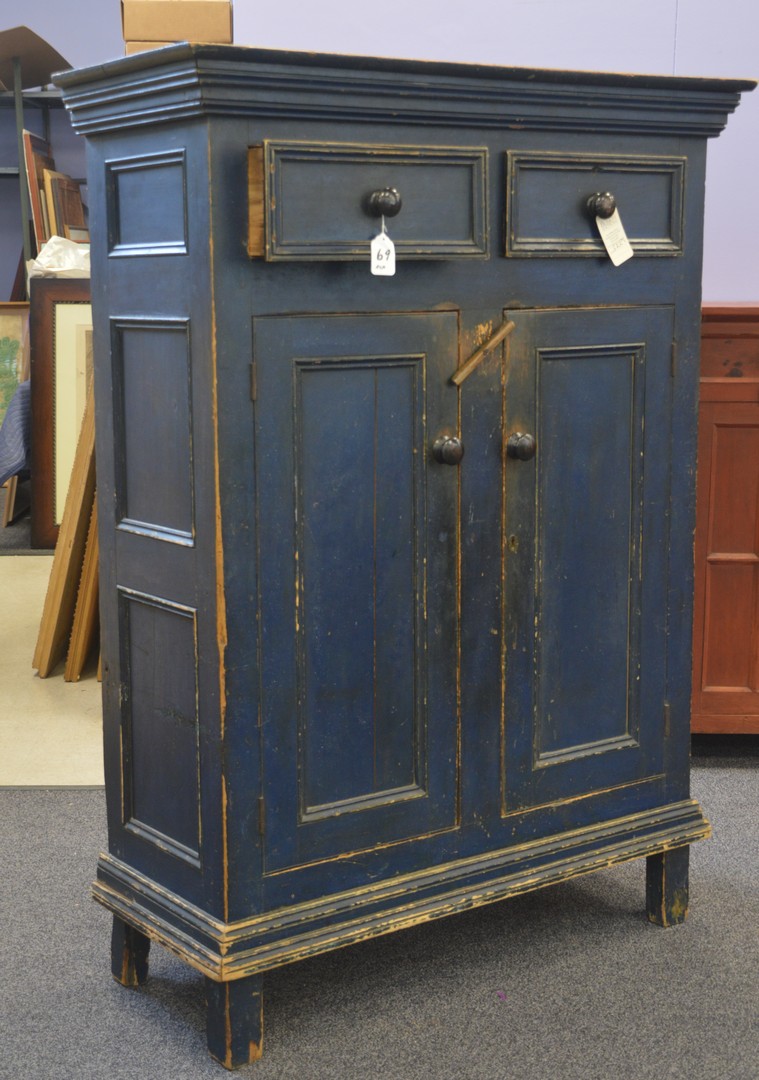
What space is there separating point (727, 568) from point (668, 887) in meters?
0.94

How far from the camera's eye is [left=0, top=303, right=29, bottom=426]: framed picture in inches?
248

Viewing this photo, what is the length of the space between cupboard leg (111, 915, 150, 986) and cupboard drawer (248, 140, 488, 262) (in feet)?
3.76

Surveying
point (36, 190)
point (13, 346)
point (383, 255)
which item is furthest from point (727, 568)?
point (36, 190)

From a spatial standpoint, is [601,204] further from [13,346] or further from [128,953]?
[13,346]

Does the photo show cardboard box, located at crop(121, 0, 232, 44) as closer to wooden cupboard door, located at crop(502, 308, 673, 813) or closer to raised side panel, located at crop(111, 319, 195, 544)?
raised side panel, located at crop(111, 319, 195, 544)

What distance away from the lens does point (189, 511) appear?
6.31 ft

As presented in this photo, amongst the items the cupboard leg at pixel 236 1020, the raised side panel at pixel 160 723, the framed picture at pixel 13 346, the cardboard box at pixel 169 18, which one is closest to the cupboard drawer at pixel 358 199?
the raised side panel at pixel 160 723

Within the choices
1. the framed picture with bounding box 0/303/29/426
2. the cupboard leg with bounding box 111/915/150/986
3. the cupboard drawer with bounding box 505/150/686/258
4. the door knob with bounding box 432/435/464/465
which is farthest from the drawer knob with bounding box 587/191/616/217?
the framed picture with bounding box 0/303/29/426

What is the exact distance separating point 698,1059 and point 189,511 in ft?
3.67

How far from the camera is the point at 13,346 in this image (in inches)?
250

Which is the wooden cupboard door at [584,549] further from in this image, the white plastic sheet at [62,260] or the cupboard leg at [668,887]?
the white plastic sheet at [62,260]

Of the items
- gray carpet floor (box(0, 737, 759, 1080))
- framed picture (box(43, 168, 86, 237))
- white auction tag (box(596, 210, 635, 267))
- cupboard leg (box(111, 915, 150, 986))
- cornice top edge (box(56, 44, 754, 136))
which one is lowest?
gray carpet floor (box(0, 737, 759, 1080))

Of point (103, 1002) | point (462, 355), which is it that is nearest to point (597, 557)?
point (462, 355)

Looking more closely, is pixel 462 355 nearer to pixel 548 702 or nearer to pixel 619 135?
pixel 619 135
